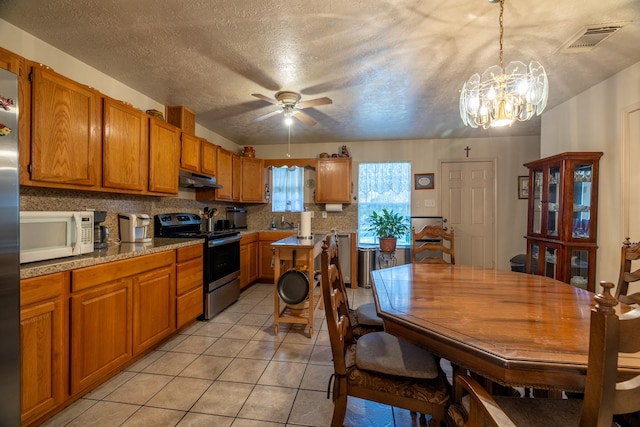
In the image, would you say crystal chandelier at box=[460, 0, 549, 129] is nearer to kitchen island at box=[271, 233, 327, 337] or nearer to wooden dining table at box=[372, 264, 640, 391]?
wooden dining table at box=[372, 264, 640, 391]

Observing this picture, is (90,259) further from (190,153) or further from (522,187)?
(522,187)

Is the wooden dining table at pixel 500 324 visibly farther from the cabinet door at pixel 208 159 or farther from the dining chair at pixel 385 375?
the cabinet door at pixel 208 159

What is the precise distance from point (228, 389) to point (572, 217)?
351 cm

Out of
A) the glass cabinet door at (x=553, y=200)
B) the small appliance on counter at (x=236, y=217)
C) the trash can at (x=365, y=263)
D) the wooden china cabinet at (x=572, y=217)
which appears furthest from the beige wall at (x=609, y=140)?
the small appliance on counter at (x=236, y=217)

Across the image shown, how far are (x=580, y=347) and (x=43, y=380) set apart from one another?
2.51 metres

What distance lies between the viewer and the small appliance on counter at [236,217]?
15.7ft

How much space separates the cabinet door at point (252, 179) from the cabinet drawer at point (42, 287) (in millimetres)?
3066

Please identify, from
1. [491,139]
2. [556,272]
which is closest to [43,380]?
[556,272]

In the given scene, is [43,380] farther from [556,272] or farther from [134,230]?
[556,272]

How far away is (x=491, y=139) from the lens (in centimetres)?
464

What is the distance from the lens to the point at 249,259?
425 cm

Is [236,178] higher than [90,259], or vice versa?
[236,178]

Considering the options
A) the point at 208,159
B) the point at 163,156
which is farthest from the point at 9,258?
the point at 208,159

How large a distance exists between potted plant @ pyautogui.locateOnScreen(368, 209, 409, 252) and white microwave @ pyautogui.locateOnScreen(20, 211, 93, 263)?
354cm
